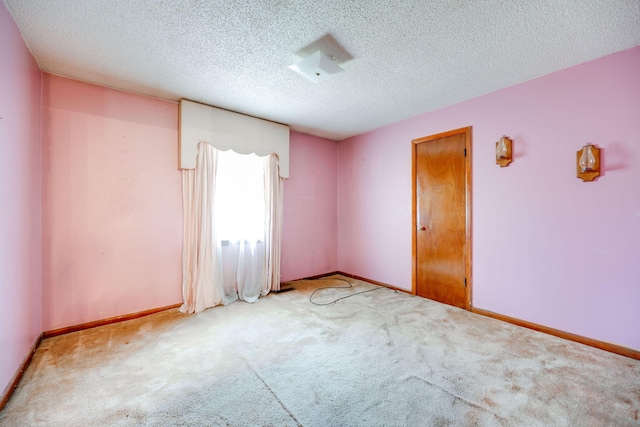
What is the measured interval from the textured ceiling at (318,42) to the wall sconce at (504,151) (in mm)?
604

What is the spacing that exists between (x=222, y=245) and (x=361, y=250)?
7.57 feet

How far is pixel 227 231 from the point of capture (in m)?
3.64

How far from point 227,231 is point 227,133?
4.31 feet

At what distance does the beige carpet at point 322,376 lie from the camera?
5.12ft

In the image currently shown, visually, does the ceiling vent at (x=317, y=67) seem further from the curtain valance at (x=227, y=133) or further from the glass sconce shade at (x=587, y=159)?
the glass sconce shade at (x=587, y=159)

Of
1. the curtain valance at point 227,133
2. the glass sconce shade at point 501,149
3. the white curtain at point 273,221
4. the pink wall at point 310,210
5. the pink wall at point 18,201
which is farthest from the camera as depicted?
the pink wall at point 310,210

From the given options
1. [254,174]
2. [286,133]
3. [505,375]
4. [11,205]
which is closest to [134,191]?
[11,205]

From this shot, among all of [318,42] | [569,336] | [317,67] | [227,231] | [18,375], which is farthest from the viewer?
[227,231]

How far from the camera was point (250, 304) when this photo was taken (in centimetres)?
345

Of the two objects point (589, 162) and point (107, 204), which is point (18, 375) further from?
point (589, 162)

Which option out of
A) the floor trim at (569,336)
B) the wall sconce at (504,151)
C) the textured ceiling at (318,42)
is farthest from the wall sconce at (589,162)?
the floor trim at (569,336)

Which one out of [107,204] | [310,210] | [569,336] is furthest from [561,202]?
[107,204]

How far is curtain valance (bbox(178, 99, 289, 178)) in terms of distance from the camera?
321 cm

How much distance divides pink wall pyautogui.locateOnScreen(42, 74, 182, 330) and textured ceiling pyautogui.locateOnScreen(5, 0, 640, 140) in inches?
12.9
